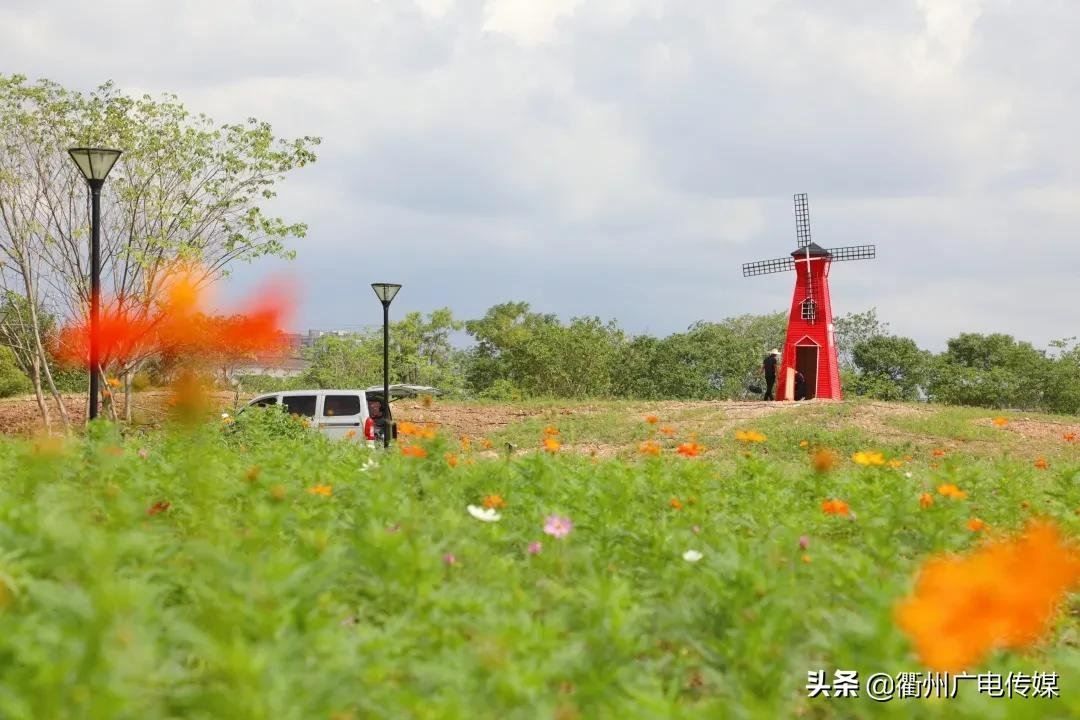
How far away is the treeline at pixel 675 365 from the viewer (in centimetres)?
3616

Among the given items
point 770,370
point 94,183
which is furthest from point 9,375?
point 770,370

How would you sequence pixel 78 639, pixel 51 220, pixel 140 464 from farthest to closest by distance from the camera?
pixel 51 220, pixel 140 464, pixel 78 639

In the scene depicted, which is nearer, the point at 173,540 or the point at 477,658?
the point at 477,658

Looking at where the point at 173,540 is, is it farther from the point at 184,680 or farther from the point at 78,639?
the point at 78,639

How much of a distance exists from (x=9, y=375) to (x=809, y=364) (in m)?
22.9

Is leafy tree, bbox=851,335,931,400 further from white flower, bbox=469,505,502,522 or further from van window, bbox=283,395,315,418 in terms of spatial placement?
white flower, bbox=469,505,502,522

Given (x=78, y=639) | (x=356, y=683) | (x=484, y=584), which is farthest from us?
(x=484, y=584)

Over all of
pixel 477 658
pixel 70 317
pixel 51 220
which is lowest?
pixel 477 658

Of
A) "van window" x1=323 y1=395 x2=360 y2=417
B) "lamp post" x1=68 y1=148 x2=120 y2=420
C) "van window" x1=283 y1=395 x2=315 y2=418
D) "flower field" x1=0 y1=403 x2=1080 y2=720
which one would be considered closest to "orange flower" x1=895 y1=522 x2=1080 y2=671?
"flower field" x1=0 y1=403 x2=1080 y2=720

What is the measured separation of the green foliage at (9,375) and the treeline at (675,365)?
759cm

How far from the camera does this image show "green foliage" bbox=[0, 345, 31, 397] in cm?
2934

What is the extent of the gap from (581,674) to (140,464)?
3.43 meters

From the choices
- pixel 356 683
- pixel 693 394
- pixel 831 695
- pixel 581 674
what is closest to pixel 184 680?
pixel 356 683

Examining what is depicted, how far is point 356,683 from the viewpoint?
Result: 2.90 m
